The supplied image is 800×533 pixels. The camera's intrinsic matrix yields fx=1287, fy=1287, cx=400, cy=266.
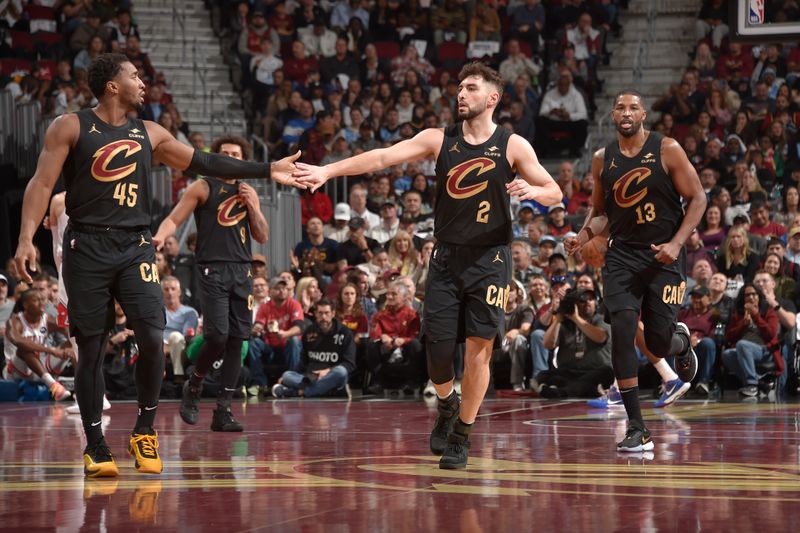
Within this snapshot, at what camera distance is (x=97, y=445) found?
6664mm

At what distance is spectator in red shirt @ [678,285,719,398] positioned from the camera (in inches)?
521

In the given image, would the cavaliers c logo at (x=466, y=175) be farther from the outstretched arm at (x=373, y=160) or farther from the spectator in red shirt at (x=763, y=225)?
the spectator in red shirt at (x=763, y=225)

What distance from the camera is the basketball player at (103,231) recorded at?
21.9ft

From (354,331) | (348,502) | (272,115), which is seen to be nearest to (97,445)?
(348,502)

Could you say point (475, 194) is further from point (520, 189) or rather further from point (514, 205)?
point (514, 205)

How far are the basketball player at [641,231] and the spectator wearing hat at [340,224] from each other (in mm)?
9056

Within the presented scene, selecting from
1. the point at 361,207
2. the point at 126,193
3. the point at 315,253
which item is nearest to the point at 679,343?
the point at 126,193

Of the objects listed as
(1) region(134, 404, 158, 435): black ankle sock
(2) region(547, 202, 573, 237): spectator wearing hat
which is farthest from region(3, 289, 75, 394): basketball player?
(1) region(134, 404, 158, 435): black ankle sock

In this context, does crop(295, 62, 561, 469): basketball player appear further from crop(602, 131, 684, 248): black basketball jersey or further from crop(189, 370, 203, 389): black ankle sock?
crop(189, 370, 203, 389): black ankle sock

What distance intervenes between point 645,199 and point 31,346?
7929 mm

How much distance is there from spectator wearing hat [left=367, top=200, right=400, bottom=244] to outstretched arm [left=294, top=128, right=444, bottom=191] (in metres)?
9.42

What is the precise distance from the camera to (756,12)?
409 inches

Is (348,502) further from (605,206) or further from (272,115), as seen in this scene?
(272,115)

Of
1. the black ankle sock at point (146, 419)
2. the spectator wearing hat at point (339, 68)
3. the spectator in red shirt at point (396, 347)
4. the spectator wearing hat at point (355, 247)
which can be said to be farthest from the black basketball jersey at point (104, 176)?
the spectator wearing hat at point (339, 68)
